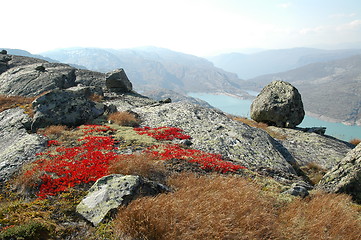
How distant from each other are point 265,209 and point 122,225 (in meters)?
5.03

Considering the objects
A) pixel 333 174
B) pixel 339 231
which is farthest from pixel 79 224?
pixel 333 174

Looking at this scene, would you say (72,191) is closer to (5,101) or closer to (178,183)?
(178,183)

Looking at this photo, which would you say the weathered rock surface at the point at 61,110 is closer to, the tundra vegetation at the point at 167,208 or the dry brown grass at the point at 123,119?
the dry brown grass at the point at 123,119

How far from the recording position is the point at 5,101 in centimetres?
2744

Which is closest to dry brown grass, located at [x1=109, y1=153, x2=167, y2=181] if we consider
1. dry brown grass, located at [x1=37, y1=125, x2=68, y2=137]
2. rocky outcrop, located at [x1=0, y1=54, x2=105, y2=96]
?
dry brown grass, located at [x1=37, y1=125, x2=68, y2=137]

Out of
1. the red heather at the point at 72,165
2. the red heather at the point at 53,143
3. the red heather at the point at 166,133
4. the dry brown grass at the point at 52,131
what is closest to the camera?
the red heather at the point at 72,165

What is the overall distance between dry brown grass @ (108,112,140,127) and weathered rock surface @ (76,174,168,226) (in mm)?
14418

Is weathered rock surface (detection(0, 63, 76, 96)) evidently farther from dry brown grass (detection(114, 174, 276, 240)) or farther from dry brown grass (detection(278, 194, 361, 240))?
dry brown grass (detection(278, 194, 361, 240))

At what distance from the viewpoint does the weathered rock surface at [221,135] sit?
17734mm

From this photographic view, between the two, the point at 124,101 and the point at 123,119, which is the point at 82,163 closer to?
the point at 123,119

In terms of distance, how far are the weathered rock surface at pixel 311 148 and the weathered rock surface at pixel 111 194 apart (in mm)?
19382

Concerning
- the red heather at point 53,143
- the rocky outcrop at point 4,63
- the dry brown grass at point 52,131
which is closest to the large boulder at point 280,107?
the dry brown grass at point 52,131

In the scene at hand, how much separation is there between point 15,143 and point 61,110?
5.90m

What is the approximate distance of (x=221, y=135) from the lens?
68.4ft
